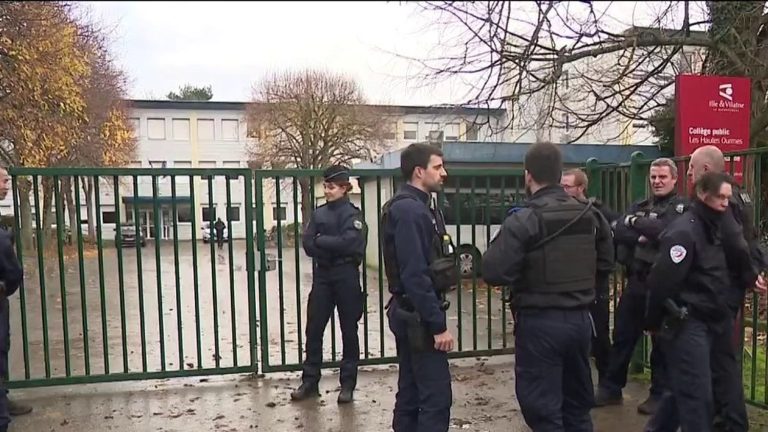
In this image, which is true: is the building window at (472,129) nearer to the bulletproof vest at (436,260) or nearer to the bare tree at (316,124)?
the bulletproof vest at (436,260)

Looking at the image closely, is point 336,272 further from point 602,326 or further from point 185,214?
point 185,214

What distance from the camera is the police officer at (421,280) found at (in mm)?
3330

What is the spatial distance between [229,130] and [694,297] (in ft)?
Result: 153

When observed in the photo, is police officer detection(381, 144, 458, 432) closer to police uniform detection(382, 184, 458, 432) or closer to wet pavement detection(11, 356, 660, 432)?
police uniform detection(382, 184, 458, 432)

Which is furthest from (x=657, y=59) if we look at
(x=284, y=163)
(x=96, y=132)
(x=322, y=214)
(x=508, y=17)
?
(x=284, y=163)

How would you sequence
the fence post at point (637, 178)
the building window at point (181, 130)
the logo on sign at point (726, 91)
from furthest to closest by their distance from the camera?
the building window at point (181, 130) < the logo on sign at point (726, 91) < the fence post at point (637, 178)

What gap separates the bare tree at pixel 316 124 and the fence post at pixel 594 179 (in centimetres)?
2178

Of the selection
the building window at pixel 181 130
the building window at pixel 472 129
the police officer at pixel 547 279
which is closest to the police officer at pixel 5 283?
the police officer at pixel 547 279

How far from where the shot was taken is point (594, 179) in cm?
592

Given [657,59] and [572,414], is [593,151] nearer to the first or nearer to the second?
[657,59]

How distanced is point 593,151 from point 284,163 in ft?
50.3

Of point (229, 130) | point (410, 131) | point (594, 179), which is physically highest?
point (229, 130)

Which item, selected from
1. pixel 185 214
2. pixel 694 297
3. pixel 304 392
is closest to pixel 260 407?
pixel 304 392

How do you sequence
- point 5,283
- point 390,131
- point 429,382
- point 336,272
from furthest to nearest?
point 390,131 → point 336,272 → point 5,283 → point 429,382
